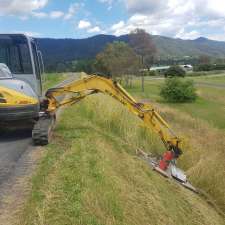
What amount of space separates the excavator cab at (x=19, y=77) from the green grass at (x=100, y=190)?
102cm

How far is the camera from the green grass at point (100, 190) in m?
5.90

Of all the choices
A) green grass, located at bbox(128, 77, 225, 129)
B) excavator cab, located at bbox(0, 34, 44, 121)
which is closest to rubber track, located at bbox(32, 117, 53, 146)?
excavator cab, located at bbox(0, 34, 44, 121)

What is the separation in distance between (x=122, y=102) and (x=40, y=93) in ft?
7.54

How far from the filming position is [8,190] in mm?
6754

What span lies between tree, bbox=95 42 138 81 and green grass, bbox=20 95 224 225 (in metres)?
49.4

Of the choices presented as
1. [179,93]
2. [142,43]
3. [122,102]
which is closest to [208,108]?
[179,93]

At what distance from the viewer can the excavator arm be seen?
11.9 meters

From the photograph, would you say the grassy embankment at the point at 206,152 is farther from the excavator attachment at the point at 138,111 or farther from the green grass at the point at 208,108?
the excavator attachment at the point at 138,111

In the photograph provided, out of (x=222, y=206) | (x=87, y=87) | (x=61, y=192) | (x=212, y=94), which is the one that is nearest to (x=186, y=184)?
(x=222, y=206)

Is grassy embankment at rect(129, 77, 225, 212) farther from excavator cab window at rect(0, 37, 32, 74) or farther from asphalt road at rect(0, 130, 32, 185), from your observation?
excavator cab window at rect(0, 37, 32, 74)

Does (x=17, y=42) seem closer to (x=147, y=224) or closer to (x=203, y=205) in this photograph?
(x=203, y=205)

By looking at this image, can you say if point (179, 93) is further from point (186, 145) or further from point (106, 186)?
point (106, 186)

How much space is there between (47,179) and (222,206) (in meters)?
4.73

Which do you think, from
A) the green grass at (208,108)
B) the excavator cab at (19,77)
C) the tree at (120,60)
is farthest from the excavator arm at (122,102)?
the tree at (120,60)
